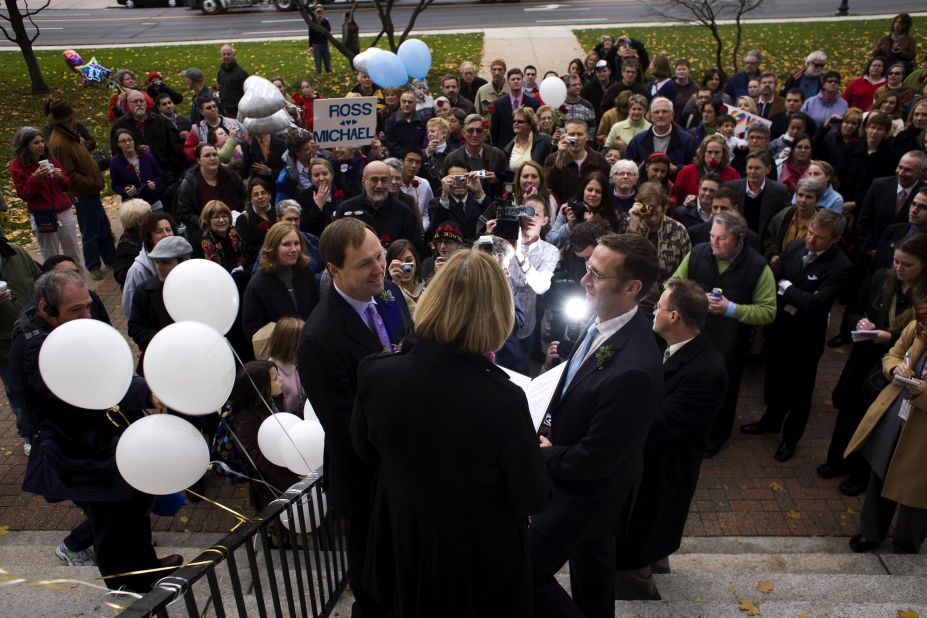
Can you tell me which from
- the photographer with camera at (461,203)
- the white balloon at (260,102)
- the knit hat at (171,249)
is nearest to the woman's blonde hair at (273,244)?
the knit hat at (171,249)

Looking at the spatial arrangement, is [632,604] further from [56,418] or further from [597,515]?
[56,418]

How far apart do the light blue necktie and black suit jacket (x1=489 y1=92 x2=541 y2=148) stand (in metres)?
7.34

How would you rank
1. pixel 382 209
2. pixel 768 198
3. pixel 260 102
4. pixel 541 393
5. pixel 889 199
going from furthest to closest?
pixel 260 102 < pixel 768 198 < pixel 889 199 < pixel 382 209 < pixel 541 393

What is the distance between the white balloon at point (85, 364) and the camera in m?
3.68

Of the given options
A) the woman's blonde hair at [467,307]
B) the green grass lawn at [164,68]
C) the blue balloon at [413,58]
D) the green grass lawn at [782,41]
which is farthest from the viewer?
the green grass lawn at [782,41]

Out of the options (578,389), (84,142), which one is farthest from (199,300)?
(84,142)

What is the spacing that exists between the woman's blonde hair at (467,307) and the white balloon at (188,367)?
1.73 meters

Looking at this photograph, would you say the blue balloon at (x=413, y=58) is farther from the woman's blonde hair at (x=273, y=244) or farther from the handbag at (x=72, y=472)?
the handbag at (x=72, y=472)

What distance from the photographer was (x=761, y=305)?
18.5 feet

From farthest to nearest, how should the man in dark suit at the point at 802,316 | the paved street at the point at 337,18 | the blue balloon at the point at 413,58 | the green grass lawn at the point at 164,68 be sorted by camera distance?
the paved street at the point at 337,18, the green grass lawn at the point at 164,68, the blue balloon at the point at 413,58, the man in dark suit at the point at 802,316

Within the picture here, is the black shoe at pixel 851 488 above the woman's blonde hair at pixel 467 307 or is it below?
below

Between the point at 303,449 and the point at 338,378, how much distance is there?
1.20 meters

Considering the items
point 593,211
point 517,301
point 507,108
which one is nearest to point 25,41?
point 507,108

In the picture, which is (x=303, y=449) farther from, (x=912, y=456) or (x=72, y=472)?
(x=912, y=456)
